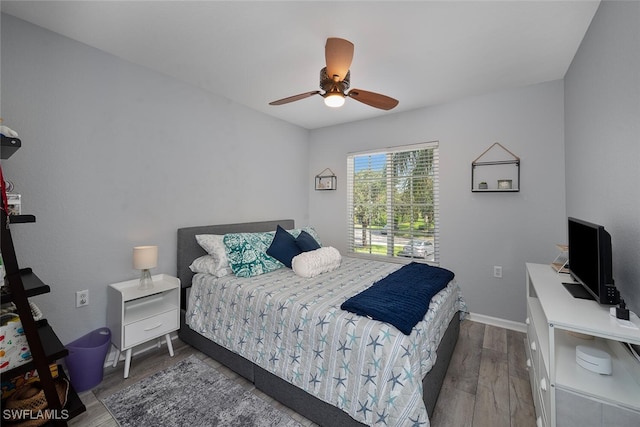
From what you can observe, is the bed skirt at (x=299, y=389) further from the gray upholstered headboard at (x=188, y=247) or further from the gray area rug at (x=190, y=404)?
the gray upholstered headboard at (x=188, y=247)

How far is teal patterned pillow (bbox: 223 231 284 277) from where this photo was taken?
8.18ft

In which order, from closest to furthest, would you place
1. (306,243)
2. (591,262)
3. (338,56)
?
(591,262) → (338,56) → (306,243)

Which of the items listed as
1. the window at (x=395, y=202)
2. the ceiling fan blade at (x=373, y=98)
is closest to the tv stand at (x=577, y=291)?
the window at (x=395, y=202)

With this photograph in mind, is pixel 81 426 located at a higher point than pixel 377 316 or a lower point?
lower

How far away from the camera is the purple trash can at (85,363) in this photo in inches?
75.4

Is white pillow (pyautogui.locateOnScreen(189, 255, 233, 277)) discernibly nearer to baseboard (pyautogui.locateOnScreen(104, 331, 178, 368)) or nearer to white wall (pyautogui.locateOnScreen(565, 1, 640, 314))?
baseboard (pyautogui.locateOnScreen(104, 331, 178, 368))

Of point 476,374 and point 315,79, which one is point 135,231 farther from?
point 476,374

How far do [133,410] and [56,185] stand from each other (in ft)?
5.61

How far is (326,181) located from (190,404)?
3.23 meters

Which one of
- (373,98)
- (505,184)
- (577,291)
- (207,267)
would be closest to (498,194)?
(505,184)

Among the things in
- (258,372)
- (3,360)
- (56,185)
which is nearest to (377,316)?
(258,372)

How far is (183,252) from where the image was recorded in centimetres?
271

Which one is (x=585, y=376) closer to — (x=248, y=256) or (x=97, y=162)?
(x=248, y=256)

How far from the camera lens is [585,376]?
4.13 ft
